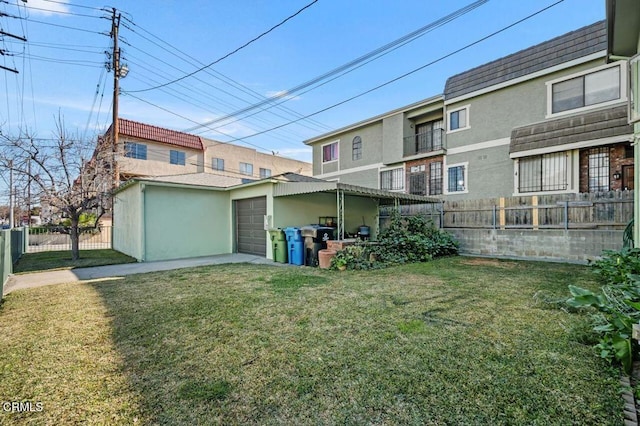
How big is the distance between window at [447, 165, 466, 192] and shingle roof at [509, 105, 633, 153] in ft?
7.67

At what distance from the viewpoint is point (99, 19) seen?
1269 cm

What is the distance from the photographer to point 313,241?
345 inches

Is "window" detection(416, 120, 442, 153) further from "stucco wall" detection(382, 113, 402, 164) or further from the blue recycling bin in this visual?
the blue recycling bin

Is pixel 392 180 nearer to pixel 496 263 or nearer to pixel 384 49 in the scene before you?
pixel 384 49

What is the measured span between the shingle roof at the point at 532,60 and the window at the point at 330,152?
25.0ft

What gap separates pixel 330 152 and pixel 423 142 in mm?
6326

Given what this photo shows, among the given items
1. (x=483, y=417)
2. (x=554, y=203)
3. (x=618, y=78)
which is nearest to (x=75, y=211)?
(x=483, y=417)

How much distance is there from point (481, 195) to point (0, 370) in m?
15.0

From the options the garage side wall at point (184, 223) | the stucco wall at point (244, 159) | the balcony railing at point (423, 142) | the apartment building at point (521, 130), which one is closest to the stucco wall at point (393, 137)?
the apartment building at point (521, 130)

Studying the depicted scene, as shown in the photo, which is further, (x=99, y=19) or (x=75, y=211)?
(x=99, y=19)

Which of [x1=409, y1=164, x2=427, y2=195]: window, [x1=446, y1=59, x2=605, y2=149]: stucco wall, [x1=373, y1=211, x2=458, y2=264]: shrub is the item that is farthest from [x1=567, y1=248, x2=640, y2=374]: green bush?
[x1=409, y1=164, x2=427, y2=195]: window

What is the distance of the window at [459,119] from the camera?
554 inches

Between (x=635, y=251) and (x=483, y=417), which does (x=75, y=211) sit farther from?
(x=635, y=251)

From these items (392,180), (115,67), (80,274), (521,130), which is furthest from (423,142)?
(80,274)
